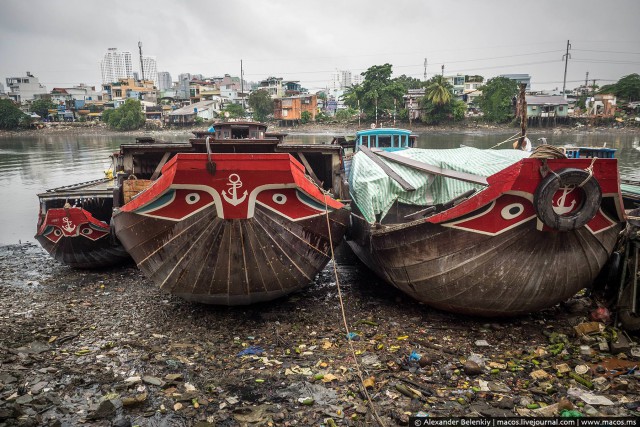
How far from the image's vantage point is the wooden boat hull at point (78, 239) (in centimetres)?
763

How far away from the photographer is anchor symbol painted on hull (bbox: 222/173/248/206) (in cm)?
435

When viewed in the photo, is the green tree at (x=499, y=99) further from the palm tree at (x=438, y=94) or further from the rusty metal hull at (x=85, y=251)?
the rusty metal hull at (x=85, y=251)

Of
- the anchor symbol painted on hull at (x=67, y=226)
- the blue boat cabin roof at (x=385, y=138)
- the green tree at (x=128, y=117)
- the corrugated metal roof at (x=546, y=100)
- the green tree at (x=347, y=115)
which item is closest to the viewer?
the anchor symbol painted on hull at (x=67, y=226)

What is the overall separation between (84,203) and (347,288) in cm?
596

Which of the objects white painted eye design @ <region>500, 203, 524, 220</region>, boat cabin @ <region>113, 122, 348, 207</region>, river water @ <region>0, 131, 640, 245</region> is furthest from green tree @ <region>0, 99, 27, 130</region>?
white painted eye design @ <region>500, 203, 524, 220</region>

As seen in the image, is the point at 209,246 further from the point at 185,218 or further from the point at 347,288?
the point at 347,288

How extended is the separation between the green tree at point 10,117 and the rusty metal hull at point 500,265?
68662 millimetres

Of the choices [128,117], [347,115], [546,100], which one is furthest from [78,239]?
[128,117]

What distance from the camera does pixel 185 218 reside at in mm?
4652

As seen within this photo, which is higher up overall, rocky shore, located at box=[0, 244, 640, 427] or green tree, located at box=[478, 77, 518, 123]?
green tree, located at box=[478, 77, 518, 123]

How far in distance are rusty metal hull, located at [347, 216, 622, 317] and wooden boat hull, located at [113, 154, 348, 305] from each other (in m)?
1.17

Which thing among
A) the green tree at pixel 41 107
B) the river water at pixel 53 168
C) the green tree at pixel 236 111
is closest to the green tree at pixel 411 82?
the river water at pixel 53 168

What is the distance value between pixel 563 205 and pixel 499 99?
47139 millimetres

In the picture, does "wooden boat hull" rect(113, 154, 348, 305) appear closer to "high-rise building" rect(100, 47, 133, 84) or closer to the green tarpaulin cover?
the green tarpaulin cover
